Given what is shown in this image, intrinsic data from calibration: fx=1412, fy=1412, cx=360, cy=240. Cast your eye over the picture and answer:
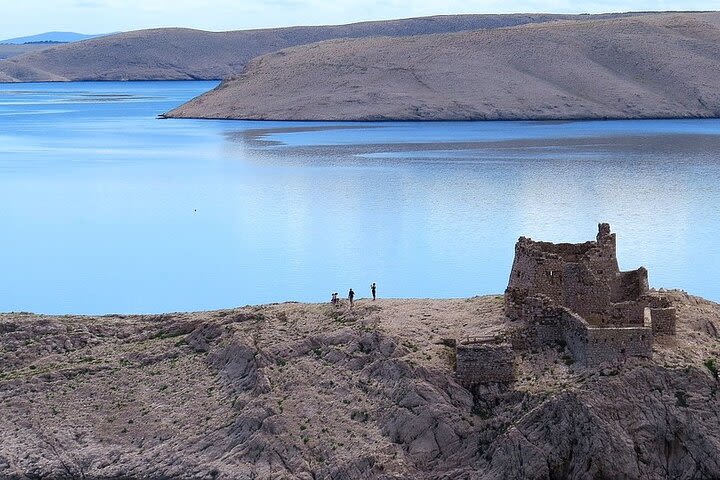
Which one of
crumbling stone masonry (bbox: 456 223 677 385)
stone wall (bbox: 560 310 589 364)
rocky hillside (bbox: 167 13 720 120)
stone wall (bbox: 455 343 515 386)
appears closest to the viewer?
crumbling stone masonry (bbox: 456 223 677 385)

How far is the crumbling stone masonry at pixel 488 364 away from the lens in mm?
22203

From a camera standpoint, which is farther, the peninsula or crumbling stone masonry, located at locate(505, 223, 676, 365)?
crumbling stone masonry, located at locate(505, 223, 676, 365)

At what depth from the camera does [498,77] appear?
12338 centimetres

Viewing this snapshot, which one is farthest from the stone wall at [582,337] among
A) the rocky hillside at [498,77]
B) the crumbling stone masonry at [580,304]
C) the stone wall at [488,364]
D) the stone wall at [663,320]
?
the rocky hillside at [498,77]

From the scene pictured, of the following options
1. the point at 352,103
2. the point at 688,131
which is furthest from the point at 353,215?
the point at 352,103

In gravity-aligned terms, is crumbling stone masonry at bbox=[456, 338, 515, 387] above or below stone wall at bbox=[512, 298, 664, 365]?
below

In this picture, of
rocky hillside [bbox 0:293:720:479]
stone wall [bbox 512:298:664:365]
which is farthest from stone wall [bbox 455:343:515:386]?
stone wall [bbox 512:298:664:365]

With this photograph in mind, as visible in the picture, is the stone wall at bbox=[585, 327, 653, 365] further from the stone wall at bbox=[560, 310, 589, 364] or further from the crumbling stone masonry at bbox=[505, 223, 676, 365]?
the stone wall at bbox=[560, 310, 589, 364]

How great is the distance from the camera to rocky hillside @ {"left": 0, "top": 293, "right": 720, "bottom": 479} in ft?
68.8

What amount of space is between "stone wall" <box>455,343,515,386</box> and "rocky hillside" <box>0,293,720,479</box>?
0.65 ft

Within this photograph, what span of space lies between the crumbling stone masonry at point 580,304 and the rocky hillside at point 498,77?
92.4 meters

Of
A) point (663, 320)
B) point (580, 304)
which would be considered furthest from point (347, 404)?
point (663, 320)

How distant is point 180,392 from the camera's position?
23.9m

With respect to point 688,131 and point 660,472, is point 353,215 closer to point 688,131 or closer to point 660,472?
point 660,472
